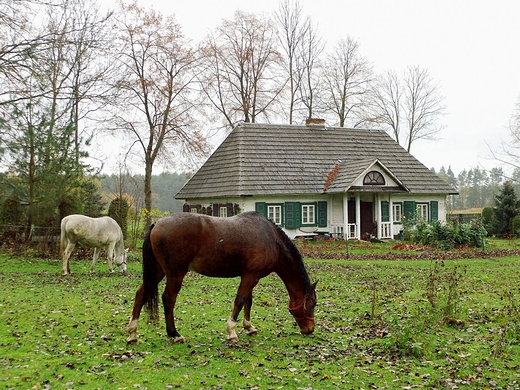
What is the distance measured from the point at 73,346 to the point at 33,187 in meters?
13.0

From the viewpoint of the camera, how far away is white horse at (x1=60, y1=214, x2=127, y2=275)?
48.1 feet

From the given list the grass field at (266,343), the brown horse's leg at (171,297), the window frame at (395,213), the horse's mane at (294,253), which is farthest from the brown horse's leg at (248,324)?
the window frame at (395,213)

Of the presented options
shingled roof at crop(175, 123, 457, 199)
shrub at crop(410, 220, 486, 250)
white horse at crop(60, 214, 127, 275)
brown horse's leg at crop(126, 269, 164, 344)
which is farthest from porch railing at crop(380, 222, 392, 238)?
brown horse's leg at crop(126, 269, 164, 344)

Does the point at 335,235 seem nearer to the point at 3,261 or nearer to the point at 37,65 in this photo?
the point at 3,261

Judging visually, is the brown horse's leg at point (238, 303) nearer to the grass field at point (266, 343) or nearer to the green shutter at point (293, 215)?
the grass field at point (266, 343)

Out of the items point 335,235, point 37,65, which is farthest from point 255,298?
point 335,235

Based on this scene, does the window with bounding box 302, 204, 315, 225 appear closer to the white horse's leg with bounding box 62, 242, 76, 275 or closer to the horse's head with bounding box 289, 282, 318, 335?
the white horse's leg with bounding box 62, 242, 76, 275

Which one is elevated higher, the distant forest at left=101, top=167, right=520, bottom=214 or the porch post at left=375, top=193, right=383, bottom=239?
the distant forest at left=101, top=167, right=520, bottom=214

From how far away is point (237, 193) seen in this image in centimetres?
2533

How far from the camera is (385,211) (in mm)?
28219

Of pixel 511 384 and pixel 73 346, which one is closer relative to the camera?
pixel 511 384

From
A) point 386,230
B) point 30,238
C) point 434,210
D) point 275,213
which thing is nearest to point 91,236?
point 30,238

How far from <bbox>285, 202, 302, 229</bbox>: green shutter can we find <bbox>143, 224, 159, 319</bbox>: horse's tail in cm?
1927

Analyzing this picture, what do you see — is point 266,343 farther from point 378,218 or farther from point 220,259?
point 378,218
